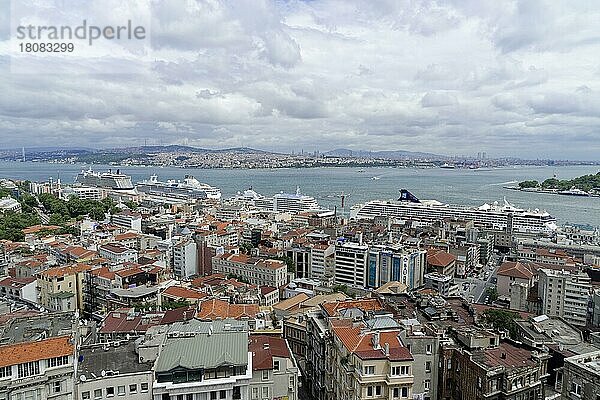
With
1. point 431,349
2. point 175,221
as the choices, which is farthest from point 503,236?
point 431,349

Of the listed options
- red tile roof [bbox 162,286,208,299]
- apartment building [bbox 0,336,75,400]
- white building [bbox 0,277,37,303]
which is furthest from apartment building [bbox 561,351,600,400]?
white building [bbox 0,277,37,303]

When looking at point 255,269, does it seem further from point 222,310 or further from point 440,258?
point 440,258

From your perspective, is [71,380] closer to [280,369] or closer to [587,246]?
[280,369]

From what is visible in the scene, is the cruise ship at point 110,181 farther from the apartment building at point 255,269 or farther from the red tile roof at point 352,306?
the red tile roof at point 352,306

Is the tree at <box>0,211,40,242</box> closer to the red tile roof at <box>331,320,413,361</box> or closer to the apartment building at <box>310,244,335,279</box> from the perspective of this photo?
the apartment building at <box>310,244,335,279</box>

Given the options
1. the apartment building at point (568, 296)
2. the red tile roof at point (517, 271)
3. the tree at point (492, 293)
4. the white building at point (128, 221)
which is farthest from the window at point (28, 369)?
the white building at point (128, 221)

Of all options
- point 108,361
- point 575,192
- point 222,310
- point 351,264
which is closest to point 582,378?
point 108,361
